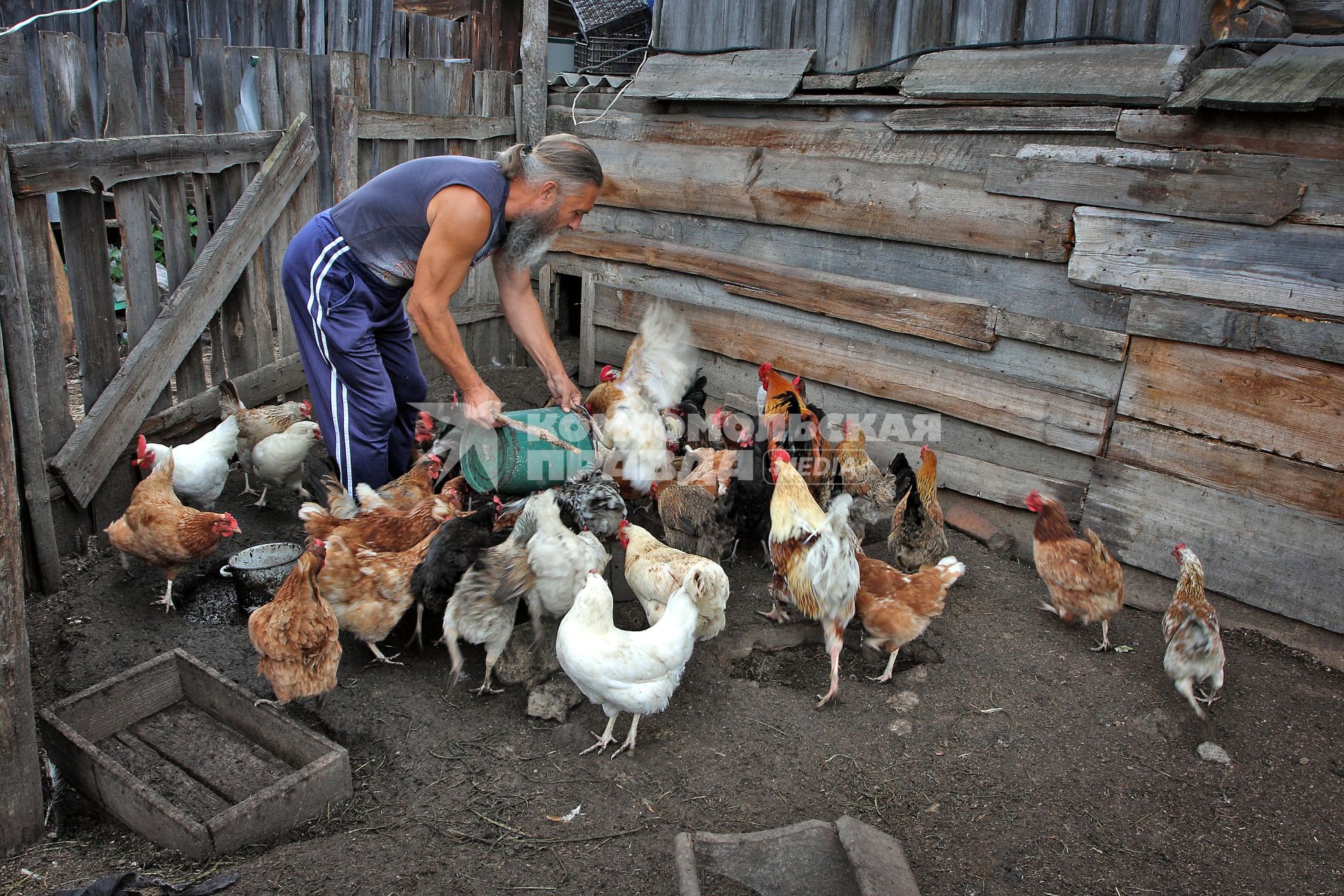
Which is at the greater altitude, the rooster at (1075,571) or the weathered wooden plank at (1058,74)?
the weathered wooden plank at (1058,74)

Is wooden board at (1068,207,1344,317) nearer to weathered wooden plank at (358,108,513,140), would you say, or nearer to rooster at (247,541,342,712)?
rooster at (247,541,342,712)

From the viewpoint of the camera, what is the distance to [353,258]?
152 inches

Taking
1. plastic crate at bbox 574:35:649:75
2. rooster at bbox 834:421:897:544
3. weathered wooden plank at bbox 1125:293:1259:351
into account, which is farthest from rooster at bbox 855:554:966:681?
plastic crate at bbox 574:35:649:75

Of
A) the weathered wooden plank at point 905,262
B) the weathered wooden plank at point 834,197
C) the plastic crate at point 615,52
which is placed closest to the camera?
the weathered wooden plank at point 905,262

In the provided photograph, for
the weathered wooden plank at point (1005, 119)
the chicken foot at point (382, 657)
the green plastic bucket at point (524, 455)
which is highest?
the weathered wooden plank at point (1005, 119)

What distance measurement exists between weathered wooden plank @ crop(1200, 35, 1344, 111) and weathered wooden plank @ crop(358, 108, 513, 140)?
499 centimetres

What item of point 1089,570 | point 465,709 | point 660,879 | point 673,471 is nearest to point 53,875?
point 465,709

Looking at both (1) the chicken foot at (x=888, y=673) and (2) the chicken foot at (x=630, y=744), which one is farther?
(1) the chicken foot at (x=888, y=673)

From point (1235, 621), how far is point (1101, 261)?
6.07ft

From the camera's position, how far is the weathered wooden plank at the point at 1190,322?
3.92 meters

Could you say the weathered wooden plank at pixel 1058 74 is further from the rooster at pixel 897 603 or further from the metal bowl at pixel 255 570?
the metal bowl at pixel 255 570

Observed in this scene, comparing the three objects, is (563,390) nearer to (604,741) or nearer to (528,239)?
(528,239)

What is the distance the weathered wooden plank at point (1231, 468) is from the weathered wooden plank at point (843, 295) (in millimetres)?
884

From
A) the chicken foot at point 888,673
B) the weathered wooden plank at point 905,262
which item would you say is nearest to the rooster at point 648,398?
the weathered wooden plank at point 905,262
